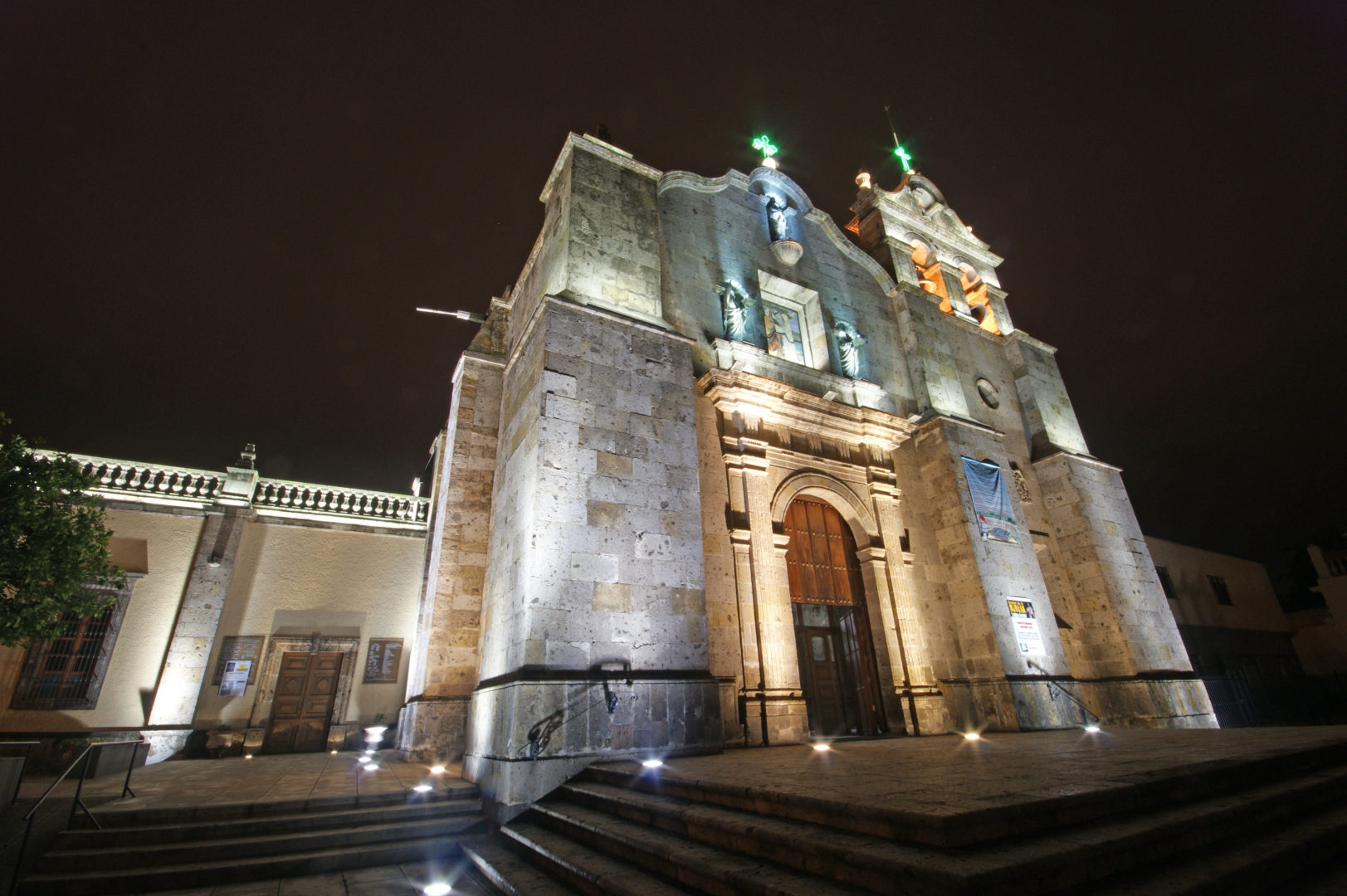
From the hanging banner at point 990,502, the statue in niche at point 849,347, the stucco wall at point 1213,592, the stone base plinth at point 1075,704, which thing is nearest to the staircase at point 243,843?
the stone base plinth at point 1075,704

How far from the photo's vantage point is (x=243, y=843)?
505 centimetres

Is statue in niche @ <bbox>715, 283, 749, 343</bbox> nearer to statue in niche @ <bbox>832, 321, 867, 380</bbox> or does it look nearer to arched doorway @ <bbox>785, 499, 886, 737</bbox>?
statue in niche @ <bbox>832, 321, 867, 380</bbox>

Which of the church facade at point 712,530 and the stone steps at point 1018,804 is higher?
the church facade at point 712,530

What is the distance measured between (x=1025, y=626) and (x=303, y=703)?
1492cm

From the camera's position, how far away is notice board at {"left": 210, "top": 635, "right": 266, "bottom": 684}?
12.3 meters

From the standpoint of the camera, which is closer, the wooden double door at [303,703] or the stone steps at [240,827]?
the stone steps at [240,827]

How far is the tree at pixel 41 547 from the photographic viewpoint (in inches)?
324

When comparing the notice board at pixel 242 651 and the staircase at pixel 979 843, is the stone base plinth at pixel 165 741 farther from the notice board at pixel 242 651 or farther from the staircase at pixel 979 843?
the staircase at pixel 979 843

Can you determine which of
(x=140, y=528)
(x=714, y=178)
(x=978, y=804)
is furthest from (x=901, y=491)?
(x=140, y=528)

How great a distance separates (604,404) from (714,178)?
25.0 ft

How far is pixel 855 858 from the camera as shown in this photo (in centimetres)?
291

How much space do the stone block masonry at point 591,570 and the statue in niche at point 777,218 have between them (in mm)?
5832

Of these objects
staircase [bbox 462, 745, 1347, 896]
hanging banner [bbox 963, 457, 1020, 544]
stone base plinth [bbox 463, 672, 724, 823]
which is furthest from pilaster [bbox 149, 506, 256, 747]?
hanging banner [bbox 963, 457, 1020, 544]

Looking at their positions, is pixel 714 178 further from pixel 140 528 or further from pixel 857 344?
pixel 140 528
